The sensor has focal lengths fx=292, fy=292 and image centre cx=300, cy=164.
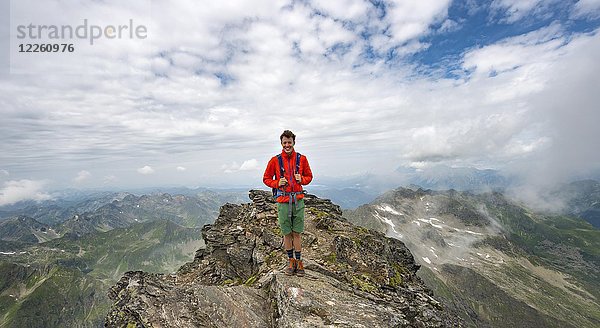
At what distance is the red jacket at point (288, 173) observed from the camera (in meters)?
13.8

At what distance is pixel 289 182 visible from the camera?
45.0ft

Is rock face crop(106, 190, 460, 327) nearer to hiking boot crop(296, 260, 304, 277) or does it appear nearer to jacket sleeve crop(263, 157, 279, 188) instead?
hiking boot crop(296, 260, 304, 277)

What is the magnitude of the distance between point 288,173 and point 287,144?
141cm

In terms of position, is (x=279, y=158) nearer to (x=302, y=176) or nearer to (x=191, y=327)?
(x=302, y=176)

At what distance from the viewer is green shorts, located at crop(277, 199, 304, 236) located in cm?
1398

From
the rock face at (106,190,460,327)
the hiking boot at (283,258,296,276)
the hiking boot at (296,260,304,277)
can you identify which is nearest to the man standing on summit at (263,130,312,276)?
the hiking boot at (283,258,296,276)

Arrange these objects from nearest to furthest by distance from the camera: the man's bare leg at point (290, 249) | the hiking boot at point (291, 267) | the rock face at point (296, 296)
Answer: the rock face at point (296, 296), the man's bare leg at point (290, 249), the hiking boot at point (291, 267)

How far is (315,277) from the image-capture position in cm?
1560

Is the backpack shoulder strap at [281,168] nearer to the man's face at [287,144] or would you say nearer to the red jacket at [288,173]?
the red jacket at [288,173]

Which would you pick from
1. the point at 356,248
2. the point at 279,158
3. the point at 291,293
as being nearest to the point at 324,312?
the point at 291,293

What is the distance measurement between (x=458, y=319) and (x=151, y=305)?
17478 mm

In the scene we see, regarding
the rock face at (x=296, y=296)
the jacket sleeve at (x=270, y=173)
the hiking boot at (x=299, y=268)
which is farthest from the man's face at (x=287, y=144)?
the rock face at (x=296, y=296)

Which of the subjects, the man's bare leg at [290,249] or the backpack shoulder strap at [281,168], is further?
the man's bare leg at [290,249]

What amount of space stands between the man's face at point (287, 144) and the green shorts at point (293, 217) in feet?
8.48
